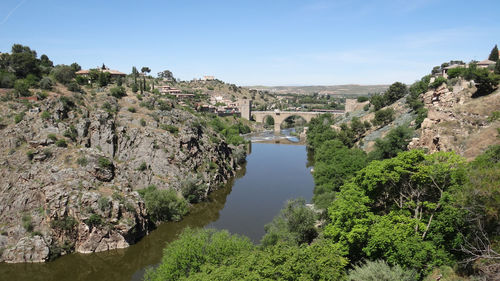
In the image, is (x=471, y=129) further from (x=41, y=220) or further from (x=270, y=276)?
(x=41, y=220)

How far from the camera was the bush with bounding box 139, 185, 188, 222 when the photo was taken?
34.5 meters

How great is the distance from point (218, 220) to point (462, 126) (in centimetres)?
2942

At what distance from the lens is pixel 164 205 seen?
3484cm

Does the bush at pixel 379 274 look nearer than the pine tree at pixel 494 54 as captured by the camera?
Yes

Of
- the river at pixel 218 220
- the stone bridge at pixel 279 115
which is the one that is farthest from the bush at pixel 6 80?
the stone bridge at pixel 279 115

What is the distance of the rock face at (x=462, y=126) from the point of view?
29.7 metres

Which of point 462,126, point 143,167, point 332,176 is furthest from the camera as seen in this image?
point 143,167

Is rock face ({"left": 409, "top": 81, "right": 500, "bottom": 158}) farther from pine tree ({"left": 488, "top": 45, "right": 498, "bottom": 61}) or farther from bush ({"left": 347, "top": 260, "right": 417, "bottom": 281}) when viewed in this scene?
pine tree ({"left": 488, "top": 45, "right": 498, "bottom": 61})

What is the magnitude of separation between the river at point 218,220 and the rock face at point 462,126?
59.1 ft

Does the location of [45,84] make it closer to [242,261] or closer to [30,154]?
[30,154]

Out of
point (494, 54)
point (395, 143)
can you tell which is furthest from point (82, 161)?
point (494, 54)

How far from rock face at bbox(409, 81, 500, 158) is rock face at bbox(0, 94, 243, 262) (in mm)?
29403

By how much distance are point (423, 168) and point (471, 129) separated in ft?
58.1

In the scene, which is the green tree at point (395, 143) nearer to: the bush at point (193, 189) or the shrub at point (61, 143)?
the bush at point (193, 189)
